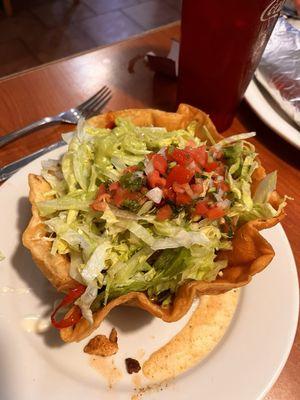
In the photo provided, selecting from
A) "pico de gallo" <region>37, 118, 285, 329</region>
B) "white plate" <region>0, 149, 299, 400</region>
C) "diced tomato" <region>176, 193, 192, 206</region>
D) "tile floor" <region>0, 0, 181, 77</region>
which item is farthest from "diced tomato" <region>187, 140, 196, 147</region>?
"tile floor" <region>0, 0, 181, 77</region>

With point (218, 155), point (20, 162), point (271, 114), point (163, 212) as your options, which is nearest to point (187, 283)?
point (163, 212)

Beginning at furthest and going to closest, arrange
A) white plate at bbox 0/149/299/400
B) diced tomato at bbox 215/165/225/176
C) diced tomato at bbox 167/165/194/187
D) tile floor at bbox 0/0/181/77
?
tile floor at bbox 0/0/181/77 → diced tomato at bbox 215/165/225/176 → diced tomato at bbox 167/165/194/187 → white plate at bbox 0/149/299/400

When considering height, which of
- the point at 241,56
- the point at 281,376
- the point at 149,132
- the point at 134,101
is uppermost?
the point at 241,56

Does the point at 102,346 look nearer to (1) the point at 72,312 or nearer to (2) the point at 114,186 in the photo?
(1) the point at 72,312

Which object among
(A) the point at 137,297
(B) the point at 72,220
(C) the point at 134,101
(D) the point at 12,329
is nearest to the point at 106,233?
(B) the point at 72,220

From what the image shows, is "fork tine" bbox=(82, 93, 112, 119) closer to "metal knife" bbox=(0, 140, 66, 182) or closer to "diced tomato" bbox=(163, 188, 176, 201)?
"metal knife" bbox=(0, 140, 66, 182)

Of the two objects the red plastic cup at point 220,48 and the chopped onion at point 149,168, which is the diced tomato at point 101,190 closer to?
the chopped onion at point 149,168

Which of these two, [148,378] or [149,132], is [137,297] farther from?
[149,132]
